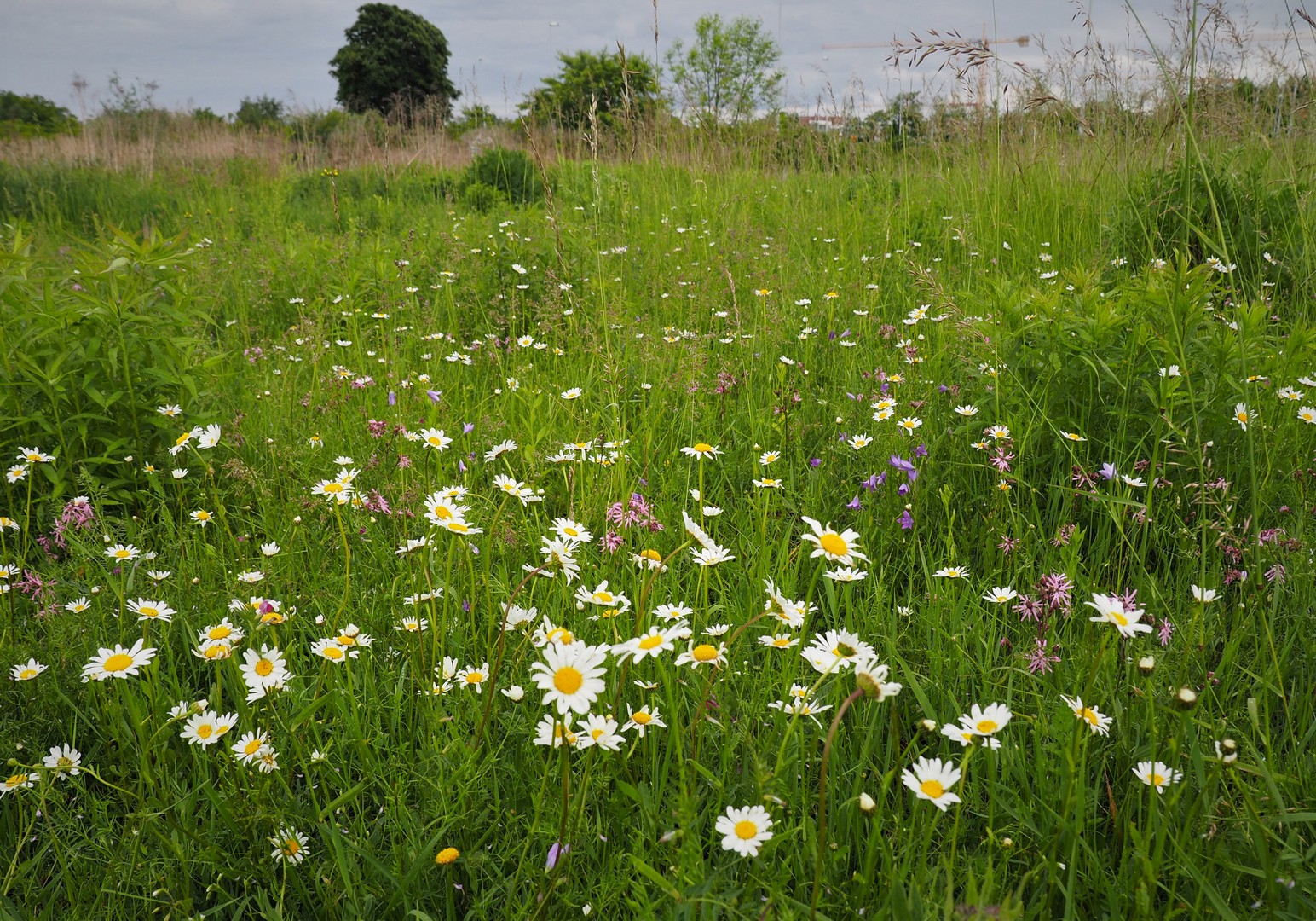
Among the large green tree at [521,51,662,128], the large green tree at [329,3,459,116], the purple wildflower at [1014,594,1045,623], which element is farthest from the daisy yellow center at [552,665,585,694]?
the large green tree at [329,3,459,116]

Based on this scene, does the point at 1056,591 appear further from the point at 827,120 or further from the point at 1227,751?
the point at 827,120

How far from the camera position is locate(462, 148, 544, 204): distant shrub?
7344mm

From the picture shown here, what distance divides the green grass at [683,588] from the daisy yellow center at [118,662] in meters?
0.17

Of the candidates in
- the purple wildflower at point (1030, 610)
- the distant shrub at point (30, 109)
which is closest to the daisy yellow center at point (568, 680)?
the purple wildflower at point (1030, 610)

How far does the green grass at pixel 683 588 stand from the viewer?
45.8 inches

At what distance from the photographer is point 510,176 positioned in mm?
7480

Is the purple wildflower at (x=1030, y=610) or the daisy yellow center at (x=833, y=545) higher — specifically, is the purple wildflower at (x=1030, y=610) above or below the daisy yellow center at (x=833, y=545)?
below

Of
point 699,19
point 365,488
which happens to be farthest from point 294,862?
point 699,19

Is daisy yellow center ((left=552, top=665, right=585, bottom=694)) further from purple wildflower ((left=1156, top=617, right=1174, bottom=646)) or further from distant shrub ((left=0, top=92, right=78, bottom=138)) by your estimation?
distant shrub ((left=0, top=92, right=78, bottom=138))

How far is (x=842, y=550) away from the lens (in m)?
1.20

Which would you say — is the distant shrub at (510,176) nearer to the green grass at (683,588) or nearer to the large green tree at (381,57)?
the green grass at (683,588)

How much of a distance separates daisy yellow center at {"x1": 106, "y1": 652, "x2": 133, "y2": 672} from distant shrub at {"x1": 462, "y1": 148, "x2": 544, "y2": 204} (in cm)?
659

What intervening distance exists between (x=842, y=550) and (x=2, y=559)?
2112mm

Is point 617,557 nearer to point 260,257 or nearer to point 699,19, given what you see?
point 260,257
